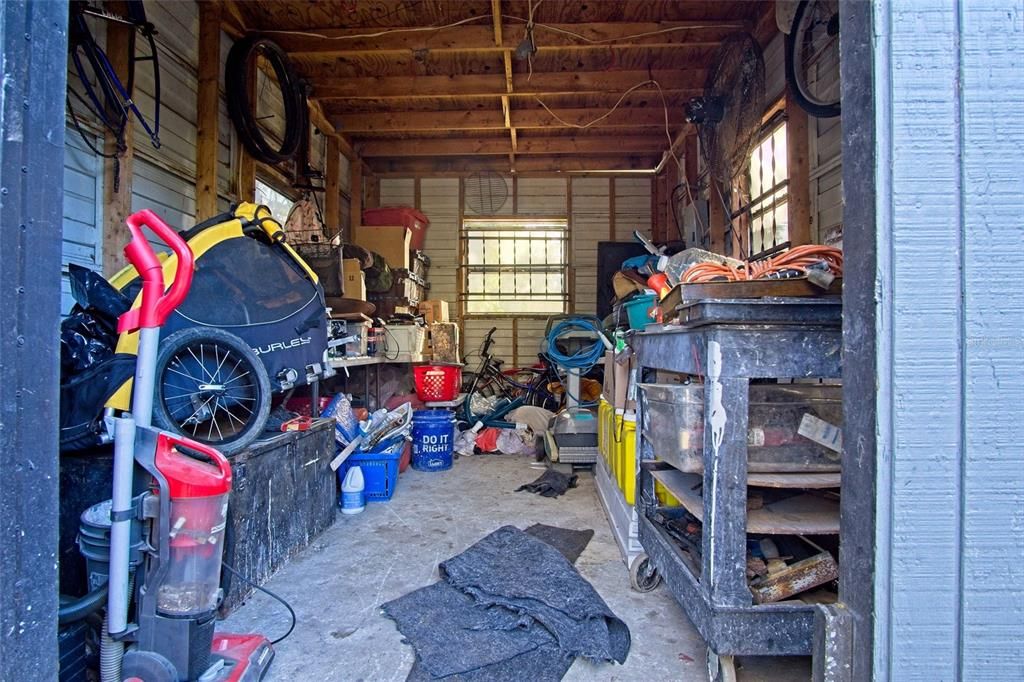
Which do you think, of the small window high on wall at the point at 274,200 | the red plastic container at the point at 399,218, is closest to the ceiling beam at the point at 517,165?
the red plastic container at the point at 399,218

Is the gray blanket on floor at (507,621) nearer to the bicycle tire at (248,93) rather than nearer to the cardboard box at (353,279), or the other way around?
the cardboard box at (353,279)

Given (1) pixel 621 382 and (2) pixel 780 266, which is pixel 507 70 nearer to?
(1) pixel 621 382

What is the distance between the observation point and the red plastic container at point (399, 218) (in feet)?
21.6

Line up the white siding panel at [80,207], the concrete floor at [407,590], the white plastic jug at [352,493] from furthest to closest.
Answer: the white plastic jug at [352,493] < the white siding panel at [80,207] < the concrete floor at [407,590]

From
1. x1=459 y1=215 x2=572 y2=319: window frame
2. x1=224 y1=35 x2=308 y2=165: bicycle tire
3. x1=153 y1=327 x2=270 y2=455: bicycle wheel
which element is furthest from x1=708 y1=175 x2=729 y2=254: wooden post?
x1=153 y1=327 x2=270 y2=455: bicycle wheel

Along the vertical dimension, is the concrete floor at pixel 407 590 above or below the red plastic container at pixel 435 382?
below

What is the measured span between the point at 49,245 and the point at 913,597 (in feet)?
5.03

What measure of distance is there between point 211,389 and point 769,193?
176 inches

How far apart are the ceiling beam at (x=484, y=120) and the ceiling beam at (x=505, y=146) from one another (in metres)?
0.49

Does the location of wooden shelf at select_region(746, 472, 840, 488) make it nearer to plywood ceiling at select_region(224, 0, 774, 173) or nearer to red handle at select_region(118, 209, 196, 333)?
red handle at select_region(118, 209, 196, 333)

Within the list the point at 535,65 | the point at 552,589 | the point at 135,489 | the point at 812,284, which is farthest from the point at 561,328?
the point at 135,489

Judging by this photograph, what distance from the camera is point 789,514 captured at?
4.97ft

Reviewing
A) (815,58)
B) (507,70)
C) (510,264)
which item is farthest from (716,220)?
(510,264)

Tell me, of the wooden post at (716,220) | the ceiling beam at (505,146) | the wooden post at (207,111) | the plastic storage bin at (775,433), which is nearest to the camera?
the plastic storage bin at (775,433)
